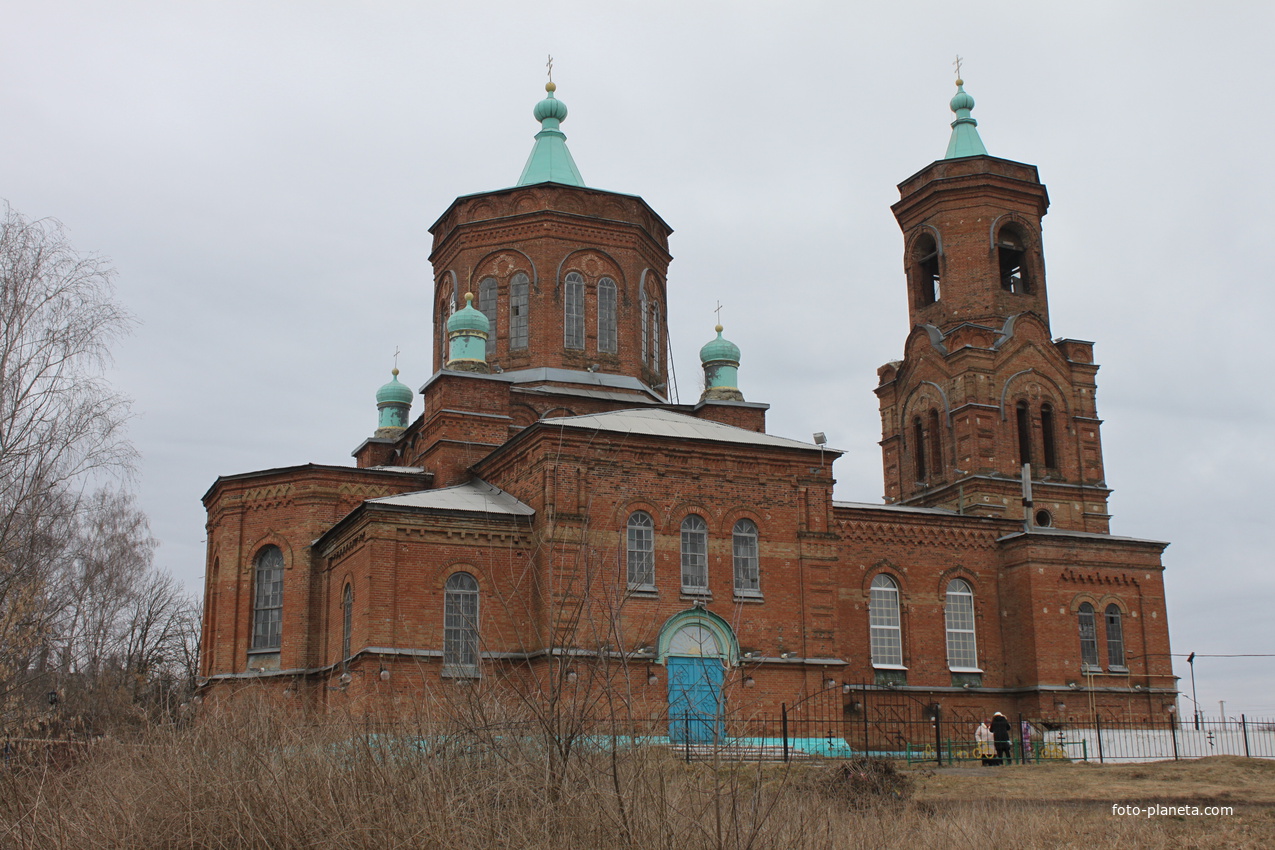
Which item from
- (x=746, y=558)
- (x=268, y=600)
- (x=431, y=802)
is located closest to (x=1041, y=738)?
(x=746, y=558)

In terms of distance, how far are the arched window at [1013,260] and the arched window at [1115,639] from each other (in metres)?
8.43

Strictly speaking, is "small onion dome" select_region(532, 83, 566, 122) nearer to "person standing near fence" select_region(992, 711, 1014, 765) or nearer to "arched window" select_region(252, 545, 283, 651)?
"arched window" select_region(252, 545, 283, 651)

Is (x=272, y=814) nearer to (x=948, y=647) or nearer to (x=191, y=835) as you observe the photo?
(x=191, y=835)

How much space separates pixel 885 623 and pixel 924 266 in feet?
34.2

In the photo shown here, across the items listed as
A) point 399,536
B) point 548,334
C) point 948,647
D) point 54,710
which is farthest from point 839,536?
point 54,710

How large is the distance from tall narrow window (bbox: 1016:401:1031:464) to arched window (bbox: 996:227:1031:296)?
10.2 ft

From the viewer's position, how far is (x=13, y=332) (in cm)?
1762

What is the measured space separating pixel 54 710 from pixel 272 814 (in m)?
9.46

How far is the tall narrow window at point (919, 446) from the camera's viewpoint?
30594 mm

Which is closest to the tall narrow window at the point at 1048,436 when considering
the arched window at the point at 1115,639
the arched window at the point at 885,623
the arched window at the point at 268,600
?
the arched window at the point at 1115,639

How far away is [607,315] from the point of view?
2858 cm

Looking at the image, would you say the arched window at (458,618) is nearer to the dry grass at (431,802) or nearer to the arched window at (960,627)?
the dry grass at (431,802)

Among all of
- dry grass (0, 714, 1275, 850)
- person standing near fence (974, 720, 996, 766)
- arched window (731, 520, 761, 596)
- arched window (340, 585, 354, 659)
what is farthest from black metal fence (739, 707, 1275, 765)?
dry grass (0, 714, 1275, 850)

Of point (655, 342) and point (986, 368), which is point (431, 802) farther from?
point (986, 368)
